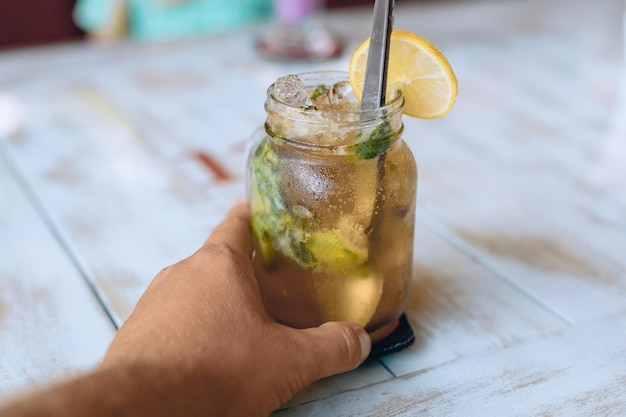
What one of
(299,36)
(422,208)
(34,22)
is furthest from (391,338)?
(34,22)

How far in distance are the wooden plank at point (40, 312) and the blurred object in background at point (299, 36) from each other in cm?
77

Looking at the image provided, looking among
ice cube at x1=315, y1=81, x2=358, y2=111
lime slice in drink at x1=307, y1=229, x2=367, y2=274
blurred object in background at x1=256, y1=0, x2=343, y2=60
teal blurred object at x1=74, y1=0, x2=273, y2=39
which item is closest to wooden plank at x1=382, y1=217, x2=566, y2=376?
lime slice in drink at x1=307, y1=229, x2=367, y2=274

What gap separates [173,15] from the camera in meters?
2.21

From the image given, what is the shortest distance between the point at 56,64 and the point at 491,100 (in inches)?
35.2

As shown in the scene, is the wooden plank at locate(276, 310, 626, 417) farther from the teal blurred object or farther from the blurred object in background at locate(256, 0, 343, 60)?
the teal blurred object

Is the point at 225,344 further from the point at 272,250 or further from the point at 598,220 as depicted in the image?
the point at 598,220

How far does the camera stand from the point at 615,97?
4.24 ft

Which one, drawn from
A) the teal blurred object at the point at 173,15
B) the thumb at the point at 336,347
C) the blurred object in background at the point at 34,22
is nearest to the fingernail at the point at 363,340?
the thumb at the point at 336,347

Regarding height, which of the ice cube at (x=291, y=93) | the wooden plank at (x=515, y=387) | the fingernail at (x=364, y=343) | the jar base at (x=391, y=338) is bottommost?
the wooden plank at (x=515, y=387)

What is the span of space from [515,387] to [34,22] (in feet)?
8.05

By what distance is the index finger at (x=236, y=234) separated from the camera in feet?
2.05

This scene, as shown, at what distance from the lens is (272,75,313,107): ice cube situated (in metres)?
0.58

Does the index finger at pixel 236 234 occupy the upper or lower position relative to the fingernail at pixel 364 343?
upper

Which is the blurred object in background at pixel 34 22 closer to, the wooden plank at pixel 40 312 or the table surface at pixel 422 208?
the table surface at pixel 422 208
